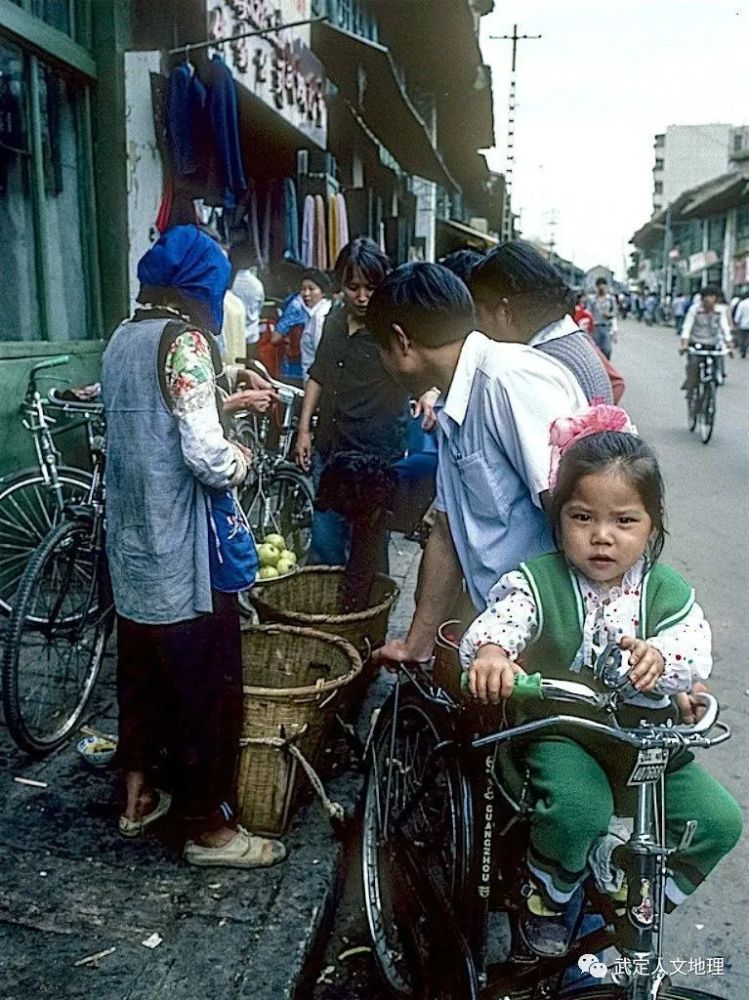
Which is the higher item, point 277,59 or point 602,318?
point 277,59

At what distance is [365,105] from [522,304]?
10851 mm

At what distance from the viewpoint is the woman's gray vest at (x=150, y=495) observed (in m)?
2.79

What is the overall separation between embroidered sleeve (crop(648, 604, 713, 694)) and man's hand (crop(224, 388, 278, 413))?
1.70 metres

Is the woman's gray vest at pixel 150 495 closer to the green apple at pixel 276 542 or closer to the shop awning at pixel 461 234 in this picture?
the green apple at pixel 276 542

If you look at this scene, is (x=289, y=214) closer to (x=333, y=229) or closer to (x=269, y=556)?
(x=333, y=229)

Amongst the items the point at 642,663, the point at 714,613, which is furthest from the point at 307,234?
the point at 642,663

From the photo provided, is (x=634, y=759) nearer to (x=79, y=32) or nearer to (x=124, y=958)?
(x=124, y=958)

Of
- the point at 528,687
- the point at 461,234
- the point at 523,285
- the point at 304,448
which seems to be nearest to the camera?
the point at 528,687

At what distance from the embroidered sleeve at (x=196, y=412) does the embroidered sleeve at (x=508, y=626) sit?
101 cm

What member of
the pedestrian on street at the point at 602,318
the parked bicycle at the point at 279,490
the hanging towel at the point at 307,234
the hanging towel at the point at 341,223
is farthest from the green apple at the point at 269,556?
the pedestrian on street at the point at 602,318

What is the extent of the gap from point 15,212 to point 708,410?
A: 28.4 feet

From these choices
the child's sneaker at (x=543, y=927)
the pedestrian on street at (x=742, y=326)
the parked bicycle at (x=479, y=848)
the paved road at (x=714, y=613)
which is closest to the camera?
the parked bicycle at (x=479, y=848)

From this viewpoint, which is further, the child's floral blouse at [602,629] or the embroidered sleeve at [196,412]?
the embroidered sleeve at [196,412]

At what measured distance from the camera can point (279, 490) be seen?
252 inches
